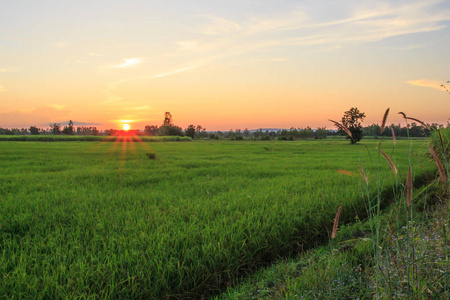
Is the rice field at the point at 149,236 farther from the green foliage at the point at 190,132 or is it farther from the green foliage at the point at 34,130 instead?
the green foliage at the point at 34,130

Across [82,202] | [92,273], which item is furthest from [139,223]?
[82,202]

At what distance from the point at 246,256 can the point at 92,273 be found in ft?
6.35

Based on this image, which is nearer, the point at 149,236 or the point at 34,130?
the point at 149,236

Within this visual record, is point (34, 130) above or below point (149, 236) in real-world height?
above

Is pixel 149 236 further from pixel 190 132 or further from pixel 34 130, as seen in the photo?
pixel 34 130

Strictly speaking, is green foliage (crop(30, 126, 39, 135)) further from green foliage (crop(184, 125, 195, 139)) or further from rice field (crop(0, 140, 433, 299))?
rice field (crop(0, 140, 433, 299))

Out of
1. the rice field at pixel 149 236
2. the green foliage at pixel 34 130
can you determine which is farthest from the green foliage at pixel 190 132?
the rice field at pixel 149 236

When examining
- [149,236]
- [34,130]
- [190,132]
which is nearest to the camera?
[149,236]

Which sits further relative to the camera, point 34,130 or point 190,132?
point 34,130

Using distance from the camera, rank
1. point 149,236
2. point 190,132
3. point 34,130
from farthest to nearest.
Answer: point 34,130
point 190,132
point 149,236

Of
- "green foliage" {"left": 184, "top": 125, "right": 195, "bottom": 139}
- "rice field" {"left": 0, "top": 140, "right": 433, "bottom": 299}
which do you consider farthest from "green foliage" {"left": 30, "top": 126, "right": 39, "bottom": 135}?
"rice field" {"left": 0, "top": 140, "right": 433, "bottom": 299}

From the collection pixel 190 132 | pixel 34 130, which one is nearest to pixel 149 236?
pixel 190 132

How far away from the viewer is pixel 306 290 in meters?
2.68

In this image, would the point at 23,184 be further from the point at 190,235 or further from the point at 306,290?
the point at 306,290
